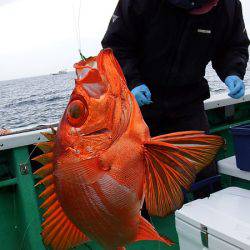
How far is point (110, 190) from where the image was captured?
3.13 feet

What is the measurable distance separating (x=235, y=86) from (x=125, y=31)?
794mm

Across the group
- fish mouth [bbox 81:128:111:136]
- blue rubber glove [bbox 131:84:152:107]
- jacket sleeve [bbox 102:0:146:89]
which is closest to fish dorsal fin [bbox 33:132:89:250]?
fish mouth [bbox 81:128:111:136]

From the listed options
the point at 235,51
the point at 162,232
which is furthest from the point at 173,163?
the point at 162,232

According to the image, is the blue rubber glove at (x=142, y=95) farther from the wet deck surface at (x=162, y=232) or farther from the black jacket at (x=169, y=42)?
the wet deck surface at (x=162, y=232)

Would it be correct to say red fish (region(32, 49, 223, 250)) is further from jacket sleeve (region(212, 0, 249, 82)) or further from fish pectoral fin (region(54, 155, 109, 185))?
jacket sleeve (region(212, 0, 249, 82))

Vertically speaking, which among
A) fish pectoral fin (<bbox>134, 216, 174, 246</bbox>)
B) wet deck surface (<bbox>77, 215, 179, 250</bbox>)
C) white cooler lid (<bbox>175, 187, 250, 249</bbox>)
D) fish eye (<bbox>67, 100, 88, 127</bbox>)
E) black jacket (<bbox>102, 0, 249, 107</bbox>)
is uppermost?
black jacket (<bbox>102, 0, 249, 107</bbox>)

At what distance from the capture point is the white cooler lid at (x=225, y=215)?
6.42 ft

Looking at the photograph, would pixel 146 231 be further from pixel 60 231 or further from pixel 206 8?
pixel 206 8

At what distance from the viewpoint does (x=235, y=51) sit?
9.11 feet

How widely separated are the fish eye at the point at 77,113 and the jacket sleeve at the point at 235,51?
1.95 m

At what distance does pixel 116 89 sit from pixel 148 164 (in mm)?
200

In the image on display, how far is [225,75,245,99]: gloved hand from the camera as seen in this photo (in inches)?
99.7

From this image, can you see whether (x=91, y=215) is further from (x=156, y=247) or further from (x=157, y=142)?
→ (x=156, y=247)

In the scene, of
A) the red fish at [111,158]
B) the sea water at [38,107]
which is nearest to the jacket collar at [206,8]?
the sea water at [38,107]
